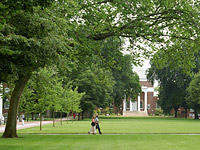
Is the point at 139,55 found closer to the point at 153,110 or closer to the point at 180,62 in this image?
the point at 180,62

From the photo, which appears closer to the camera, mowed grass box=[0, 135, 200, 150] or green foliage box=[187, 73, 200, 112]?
mowed grass box=[0, 135, 200, 150]

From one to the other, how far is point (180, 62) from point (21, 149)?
12904 mm

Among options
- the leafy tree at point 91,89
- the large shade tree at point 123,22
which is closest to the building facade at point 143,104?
the leafy tree at point 91,89

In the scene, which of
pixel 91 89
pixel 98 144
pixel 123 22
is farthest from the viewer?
pixel 91 89

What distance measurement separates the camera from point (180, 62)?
25.7m

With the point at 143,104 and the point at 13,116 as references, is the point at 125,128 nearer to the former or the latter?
the point at 13,116

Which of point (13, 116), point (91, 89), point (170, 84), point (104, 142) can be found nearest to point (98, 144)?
point (104, 142)

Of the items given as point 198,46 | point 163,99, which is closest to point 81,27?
point 198,46

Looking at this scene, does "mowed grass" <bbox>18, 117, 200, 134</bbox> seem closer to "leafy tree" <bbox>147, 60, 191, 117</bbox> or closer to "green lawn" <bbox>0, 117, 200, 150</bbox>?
"green lawn" <bbox>0, 117, 200, 150</bbox>

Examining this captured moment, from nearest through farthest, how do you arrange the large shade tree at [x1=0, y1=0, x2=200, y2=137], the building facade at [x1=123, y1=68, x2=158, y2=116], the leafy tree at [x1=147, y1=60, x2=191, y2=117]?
the large shade tree at [x1=0, y1=0, x2=200, y2=137] < the leafy tree at [x1=147, y1=60, x2=191, y2=117] < the building facade at [x1=123, y1=68, x2=158, y2=116]

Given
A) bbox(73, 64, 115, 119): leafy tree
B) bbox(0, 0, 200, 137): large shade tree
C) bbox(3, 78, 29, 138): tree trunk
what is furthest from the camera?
bbox(73, 64, 115, 119): leafy tree

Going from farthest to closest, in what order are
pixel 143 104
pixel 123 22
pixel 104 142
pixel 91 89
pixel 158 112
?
pixel 143 104 → pixel 158 112 → pixel 91 89 → pixel 123 22 → pixel 104 142

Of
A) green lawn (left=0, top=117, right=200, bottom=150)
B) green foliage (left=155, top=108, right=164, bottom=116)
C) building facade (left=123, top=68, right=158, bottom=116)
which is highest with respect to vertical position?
building facade (left=123, top=68, right=158, bottom=116)

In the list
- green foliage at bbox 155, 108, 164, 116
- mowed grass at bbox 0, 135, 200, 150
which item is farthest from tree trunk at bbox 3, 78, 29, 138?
green foliage at bbox 155, 108, 164, 116
